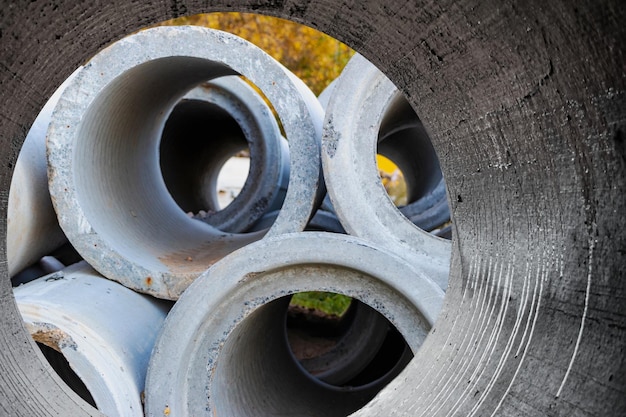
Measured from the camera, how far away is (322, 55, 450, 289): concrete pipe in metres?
→ 3.46

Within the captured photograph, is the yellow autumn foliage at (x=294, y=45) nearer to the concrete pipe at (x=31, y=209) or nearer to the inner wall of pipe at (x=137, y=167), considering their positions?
the inner wall of pipe at (x=137, y=167)

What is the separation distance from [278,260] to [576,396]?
1647 mm

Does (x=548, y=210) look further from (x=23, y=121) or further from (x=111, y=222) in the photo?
(x=111, y=222)

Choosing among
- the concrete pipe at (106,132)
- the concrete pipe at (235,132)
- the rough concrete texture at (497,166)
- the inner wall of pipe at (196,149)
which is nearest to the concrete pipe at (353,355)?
the concrete pipe at (235,132)

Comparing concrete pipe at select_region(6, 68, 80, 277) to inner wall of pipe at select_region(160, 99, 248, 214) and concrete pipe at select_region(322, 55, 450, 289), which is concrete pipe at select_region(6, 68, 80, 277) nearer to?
concrete pipe at select_region(322, 55, 450, 289)

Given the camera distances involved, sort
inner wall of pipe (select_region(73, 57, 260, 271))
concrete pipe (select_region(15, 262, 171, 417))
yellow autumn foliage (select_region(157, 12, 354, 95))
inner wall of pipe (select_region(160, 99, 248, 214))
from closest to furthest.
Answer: concrete pipe (select_region(15, 262, 171, 417)) < inner wall of pipe (select_region(73, 57, 260, 271)) < inner wall of pipe (select_region(160, 99, 248, 214)) < yellow autumn foliage (select_region(157, 12, 354, 95))

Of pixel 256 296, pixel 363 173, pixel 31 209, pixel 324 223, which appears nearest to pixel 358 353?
pixel 324 223

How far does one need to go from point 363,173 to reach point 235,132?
17.8 feet

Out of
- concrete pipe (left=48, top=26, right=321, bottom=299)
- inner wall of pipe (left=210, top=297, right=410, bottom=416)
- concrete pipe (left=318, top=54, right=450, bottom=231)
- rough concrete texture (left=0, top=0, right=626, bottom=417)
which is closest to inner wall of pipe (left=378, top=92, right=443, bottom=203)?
concrete pipe (left=318, top=54, right=450, bottom=231)

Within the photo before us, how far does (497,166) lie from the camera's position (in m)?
1.72

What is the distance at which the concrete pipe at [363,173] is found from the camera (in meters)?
3.46

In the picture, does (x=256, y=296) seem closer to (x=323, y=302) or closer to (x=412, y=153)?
(x=323, y=302)

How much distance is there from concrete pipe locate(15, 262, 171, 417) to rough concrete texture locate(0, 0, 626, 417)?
67cm

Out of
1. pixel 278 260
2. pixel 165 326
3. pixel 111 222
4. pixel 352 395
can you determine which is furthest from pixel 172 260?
pixel 352 395
